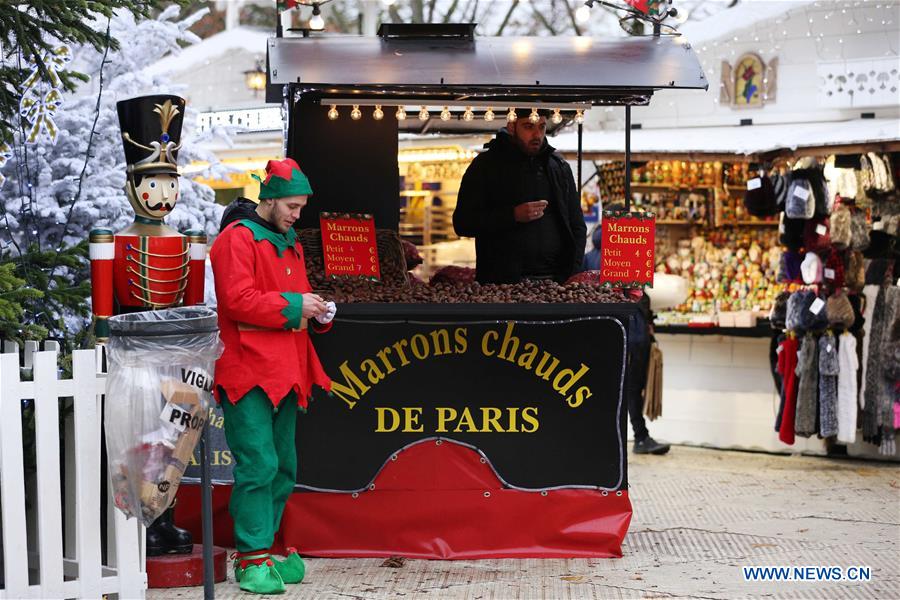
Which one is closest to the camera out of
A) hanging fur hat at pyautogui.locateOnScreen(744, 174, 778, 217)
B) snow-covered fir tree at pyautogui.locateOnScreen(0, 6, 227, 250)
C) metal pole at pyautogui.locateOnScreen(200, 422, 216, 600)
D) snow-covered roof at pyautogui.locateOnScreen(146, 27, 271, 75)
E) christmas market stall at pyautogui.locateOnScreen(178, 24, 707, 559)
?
metal pole at pyautogui.locateOnScreen(200, 422, 216, 600)

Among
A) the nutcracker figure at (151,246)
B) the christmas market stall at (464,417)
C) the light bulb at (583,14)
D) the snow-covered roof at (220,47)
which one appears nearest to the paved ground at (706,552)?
the christmas market stall at (464,417)

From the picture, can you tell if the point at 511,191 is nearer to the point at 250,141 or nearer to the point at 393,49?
the point at 393,49

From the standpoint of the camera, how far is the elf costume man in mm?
5777

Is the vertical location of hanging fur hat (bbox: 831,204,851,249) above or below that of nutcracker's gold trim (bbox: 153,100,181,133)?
below

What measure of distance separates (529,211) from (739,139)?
4395mm

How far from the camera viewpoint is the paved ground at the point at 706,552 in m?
6.10

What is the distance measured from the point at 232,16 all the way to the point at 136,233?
15.2m

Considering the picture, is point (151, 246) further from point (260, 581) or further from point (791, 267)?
point (791, 267)

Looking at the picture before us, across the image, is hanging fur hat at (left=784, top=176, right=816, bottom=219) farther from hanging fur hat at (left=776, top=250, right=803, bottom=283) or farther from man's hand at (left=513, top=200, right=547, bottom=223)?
man's hand at (left=513, top=200, right=547, bottom=223)

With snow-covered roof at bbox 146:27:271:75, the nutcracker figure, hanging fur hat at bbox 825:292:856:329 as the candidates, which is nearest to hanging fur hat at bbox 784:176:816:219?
hanging fur hat at bbox 825:292:856:329

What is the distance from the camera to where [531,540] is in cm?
681

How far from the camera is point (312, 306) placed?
19.1ft

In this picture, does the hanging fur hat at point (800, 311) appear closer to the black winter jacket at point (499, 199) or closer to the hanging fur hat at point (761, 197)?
the hanging fur hat at point (761, 197)

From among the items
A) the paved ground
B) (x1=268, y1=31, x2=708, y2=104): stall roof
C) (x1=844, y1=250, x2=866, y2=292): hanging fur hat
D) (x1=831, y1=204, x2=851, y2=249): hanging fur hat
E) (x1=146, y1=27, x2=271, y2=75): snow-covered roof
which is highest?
(x1=146, y1=27, x2=271, y2=75): snow-covered roof
